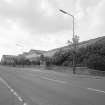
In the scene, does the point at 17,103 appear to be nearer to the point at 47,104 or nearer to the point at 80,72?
the point at 47,104

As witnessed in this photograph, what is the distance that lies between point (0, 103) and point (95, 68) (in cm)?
2078

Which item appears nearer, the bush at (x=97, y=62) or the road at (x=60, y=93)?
the road at (x=60, y=93)

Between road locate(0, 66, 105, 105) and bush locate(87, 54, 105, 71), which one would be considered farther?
bush locate(87, 54, 105, 71)

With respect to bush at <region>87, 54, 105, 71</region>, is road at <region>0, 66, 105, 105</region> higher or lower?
lower

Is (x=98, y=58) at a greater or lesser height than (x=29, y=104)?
greater

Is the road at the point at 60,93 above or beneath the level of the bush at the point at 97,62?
beneath

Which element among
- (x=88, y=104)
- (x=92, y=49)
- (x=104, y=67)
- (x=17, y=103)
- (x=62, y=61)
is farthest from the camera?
(x=62, y=61)

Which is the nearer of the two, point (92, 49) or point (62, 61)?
point (92, 49)

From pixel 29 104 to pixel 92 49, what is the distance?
84.7ft

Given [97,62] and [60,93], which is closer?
[60,93]

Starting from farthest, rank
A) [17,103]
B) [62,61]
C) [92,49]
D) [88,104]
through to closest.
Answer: [62,61]
[92,49]
[17,103]
[88,104]

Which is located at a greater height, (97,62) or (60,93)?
(97,62)

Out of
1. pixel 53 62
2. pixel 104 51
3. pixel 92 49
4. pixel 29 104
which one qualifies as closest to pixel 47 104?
pixel 29 104

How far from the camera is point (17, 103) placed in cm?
687
